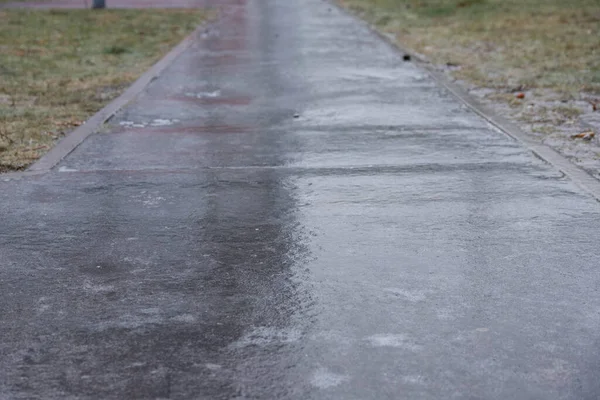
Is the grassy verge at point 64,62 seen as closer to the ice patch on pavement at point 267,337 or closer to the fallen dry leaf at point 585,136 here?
the ice patch on pavement at point 267,337

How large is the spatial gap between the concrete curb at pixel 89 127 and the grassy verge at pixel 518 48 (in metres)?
4.57

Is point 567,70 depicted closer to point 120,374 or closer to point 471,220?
point 471,220

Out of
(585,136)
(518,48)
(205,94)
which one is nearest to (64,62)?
(205,94)

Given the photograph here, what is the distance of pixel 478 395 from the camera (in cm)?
412

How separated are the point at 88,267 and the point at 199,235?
35.4 inches

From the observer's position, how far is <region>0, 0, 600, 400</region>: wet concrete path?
4391mm

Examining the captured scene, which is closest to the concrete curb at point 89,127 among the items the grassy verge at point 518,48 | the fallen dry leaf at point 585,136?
the grassy verge at point 518,48

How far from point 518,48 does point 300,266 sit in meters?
13.8

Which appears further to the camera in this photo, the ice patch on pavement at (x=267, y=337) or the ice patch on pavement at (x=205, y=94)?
the ice patch on pavement at (x=205, y=94)

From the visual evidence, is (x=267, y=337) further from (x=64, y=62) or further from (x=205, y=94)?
(x=64, y=62)

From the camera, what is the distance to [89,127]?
35.2ft

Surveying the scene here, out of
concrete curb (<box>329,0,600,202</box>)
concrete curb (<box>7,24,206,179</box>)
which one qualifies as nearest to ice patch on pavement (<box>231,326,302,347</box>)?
concrete curb (<box>329,0,600,202</box>)

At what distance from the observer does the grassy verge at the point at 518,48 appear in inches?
473

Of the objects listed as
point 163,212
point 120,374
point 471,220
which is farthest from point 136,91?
point 120,374
